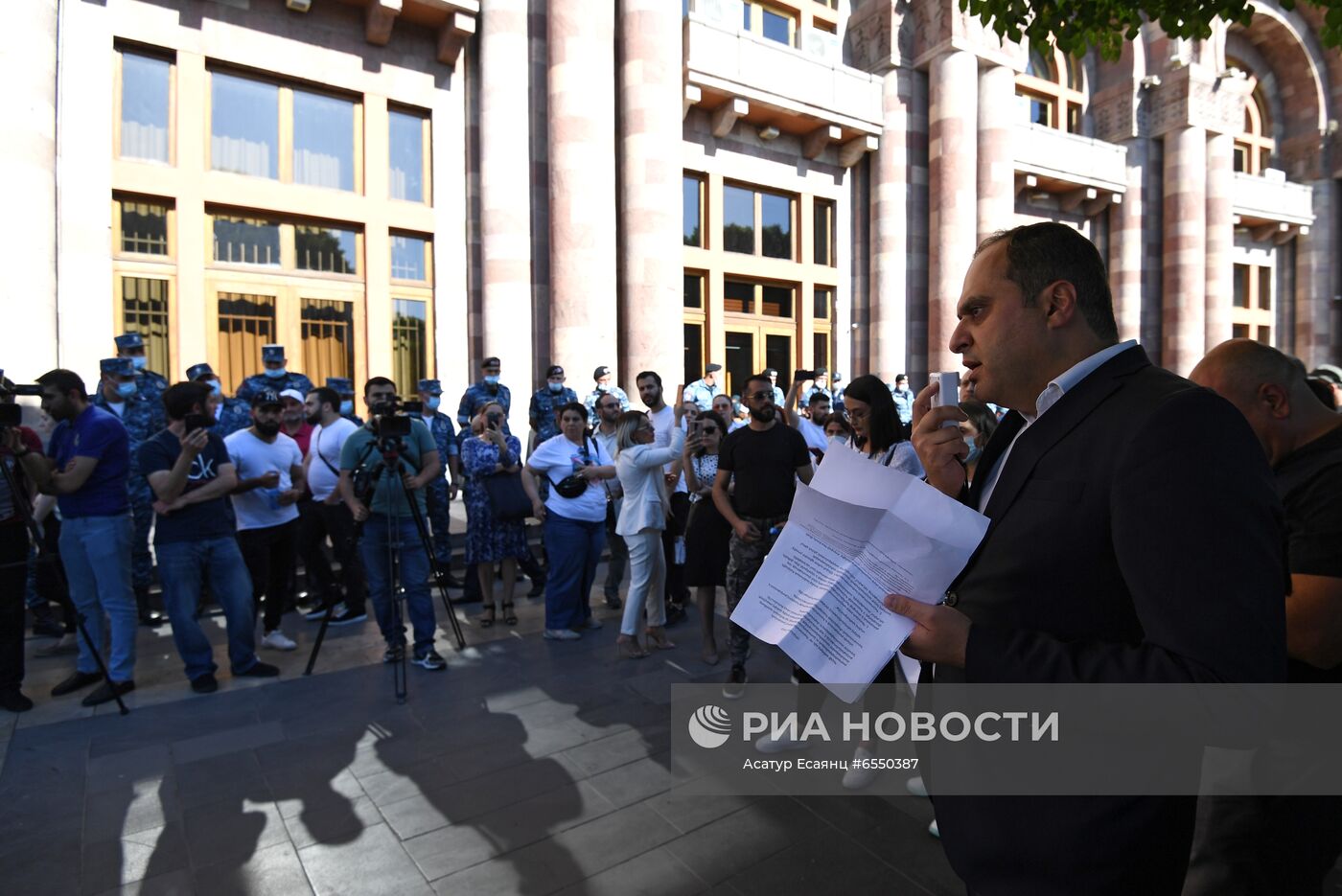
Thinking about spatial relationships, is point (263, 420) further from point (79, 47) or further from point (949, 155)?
point (949, 155)

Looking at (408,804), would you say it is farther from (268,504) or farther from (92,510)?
(268,504)

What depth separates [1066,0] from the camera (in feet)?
14.8

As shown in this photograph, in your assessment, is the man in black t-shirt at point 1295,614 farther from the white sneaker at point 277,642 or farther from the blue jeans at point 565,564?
the white sneaker at point 277,642

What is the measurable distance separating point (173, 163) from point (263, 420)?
253 inches

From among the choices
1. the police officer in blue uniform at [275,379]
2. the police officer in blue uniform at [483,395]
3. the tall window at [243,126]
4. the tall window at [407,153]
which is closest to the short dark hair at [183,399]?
the police officer in blue uniform at [275,379]

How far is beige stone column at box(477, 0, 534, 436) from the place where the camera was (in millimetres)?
11320

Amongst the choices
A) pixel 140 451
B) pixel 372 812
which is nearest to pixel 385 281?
pixel 140 451

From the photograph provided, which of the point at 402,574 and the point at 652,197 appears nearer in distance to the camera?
the point at 402,574

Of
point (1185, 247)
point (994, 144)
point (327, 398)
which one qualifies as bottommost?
point (327, 398)

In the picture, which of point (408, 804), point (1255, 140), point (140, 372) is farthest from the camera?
point (1255, 140)

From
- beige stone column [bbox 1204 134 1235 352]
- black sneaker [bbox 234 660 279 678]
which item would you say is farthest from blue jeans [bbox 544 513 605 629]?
beige stone column [bbox 1204 134 1235 352]

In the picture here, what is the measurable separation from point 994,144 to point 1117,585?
18244 millimetres

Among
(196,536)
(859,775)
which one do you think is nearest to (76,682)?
(196,536)

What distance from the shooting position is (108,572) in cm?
488
